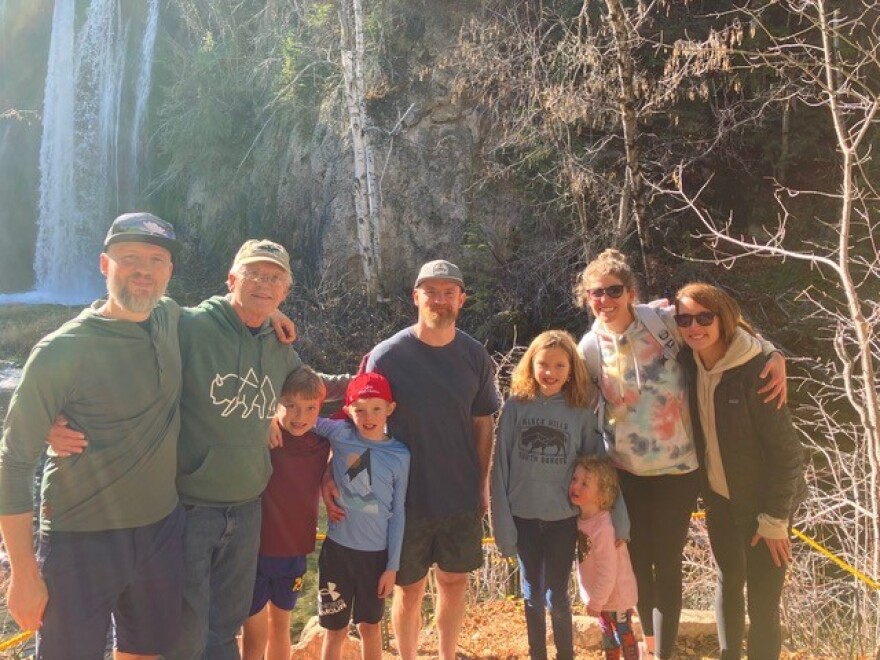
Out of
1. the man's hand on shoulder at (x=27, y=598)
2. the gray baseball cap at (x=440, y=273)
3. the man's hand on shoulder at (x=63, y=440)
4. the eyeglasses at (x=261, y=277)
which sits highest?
the gray baseball cap at (x=440, y=273)

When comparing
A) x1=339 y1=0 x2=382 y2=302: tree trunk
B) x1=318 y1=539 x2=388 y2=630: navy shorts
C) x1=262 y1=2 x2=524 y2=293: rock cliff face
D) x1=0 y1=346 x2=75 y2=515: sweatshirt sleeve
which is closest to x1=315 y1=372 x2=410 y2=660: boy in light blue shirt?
x1=318 y1=539 x2=388 y2=630: navy shorts

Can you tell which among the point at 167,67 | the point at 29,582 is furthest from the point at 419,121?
the point at 29,582

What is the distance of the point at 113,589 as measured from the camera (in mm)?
2391

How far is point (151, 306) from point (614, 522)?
224 cm

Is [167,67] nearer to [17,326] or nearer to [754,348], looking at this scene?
[17,326]

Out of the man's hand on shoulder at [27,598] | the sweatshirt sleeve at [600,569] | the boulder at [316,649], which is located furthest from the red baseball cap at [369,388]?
the boulder at [316,649]

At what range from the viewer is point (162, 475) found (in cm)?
252

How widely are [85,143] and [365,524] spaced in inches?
802

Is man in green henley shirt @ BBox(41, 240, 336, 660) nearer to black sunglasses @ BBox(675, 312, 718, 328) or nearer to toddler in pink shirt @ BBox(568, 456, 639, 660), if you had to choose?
toddler in pink shirt @ BBox(568, 456, 639, 660)

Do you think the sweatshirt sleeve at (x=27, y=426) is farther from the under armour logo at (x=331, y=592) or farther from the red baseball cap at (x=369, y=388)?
the under armour logo at (x=331, y=592)

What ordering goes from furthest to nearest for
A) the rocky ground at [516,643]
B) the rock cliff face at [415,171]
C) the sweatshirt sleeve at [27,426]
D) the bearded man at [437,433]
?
the rock cliff face at [415,171] → the rocky ground at [516,643] → the bearded man at [437,433] → the sweatshirt sleeve at [27,426]

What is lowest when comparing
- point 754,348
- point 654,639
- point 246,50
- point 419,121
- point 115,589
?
point 654,639

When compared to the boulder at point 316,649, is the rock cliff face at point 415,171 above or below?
above

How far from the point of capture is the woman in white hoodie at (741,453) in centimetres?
277
